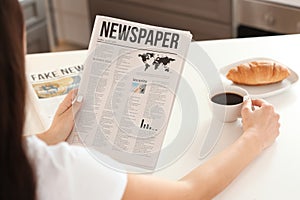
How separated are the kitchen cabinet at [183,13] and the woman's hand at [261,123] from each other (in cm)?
139

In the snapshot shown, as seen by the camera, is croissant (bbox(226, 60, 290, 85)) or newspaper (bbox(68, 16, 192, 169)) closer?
newspaper (bbox(68, 16, 192, 169))

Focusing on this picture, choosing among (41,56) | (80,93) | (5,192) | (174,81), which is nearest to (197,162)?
(174,81)

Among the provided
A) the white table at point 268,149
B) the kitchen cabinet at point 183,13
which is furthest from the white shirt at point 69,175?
the kitchen cabinet at point 183,13

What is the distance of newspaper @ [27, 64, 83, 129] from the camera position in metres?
1.33

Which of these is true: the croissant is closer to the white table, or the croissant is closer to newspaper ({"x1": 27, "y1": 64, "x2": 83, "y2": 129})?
the white table

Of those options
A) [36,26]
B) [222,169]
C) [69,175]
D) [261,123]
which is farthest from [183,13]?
[69,175]

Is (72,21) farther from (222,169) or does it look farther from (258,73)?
(222,169)

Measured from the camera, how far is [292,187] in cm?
105

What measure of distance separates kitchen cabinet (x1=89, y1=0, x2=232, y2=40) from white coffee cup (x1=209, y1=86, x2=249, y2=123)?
1.31 m

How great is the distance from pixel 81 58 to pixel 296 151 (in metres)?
0.64

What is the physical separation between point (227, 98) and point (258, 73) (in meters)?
0.12

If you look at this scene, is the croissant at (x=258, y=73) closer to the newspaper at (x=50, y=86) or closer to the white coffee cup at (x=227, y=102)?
the white coffee cup at (x=227, y=102)

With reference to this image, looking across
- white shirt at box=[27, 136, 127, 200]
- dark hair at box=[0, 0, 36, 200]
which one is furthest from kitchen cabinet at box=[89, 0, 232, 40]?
dark hair at box=[0, 0, 36, 200]

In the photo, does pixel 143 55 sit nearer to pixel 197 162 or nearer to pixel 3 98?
pixel 197 162
